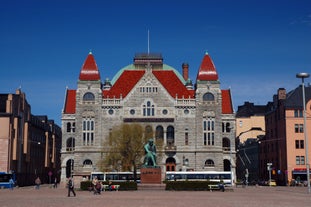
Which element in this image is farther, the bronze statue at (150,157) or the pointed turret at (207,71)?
the pointed turret at (207,71)

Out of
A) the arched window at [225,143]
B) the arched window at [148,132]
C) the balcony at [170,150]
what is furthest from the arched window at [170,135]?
the arched window at [225,143]

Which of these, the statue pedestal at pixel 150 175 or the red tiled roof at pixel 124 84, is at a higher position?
the red tiled roof at pixel 124 84

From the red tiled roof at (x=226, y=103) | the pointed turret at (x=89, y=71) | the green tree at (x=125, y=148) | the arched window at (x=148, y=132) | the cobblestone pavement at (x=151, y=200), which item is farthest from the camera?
the red tiled roof at (x=226, y=103)

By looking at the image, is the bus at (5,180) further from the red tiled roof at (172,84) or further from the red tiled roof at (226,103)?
the red tiled roof at (226,103)

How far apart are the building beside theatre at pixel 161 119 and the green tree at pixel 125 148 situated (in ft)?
24.7

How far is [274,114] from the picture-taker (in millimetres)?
111938

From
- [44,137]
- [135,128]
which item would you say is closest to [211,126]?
[135,128]

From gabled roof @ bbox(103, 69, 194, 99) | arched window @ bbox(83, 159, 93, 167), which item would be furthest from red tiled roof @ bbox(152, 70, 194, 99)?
arched window @ bbox(83, 159, 93, 167)

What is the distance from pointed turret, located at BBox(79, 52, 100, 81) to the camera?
340 ft

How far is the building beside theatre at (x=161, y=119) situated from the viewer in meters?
101

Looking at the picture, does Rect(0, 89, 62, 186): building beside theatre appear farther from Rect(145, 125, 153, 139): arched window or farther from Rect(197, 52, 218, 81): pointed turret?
Rect(197, 52, 218, 81): pointed turret

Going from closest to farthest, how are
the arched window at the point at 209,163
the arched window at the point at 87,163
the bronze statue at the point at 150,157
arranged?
the bronze statue at the point at 150,157 → the arched window at the point at 209,163 → the arched window at the point at 87,163

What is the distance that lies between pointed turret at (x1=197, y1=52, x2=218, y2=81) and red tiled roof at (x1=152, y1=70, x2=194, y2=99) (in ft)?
13.5

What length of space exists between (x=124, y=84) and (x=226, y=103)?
73.0 feet
